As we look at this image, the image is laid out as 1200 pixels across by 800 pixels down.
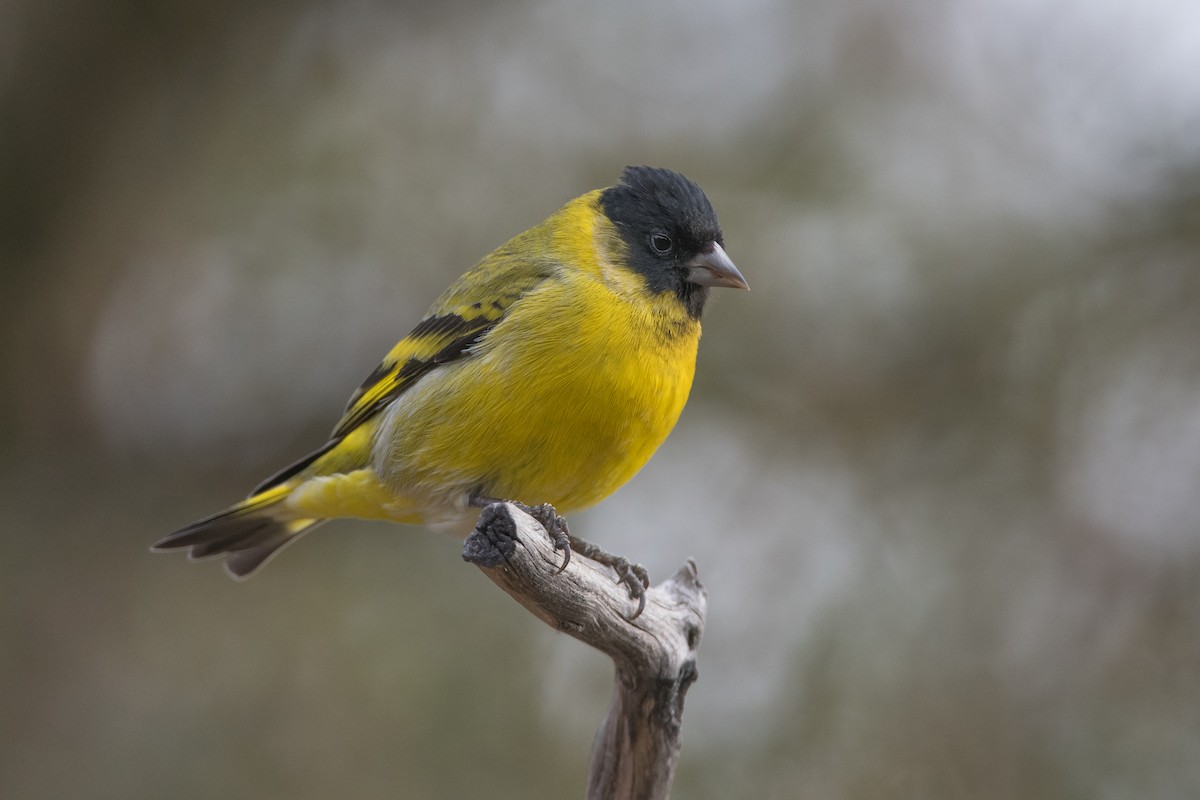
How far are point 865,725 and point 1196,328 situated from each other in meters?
2.69

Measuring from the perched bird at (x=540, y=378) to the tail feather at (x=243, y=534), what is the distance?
1cm

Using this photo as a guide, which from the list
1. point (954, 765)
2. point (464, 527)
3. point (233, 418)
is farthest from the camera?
point (233, 418)

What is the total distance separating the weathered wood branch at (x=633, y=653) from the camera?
3129 millimetres

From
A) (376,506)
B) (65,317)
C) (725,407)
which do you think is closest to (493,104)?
(725,407)

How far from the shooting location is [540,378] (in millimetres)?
3564

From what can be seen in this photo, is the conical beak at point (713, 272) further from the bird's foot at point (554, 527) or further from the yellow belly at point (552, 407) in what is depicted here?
the bird's foot at point (554, 527)

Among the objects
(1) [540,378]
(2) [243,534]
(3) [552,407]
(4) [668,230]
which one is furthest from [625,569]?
(2) [243,534]

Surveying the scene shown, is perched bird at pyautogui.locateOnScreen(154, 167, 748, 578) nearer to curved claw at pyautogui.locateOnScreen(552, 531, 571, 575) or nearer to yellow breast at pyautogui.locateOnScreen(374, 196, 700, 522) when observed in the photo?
yellow breast at pyautogui.locateOnScreen(374, 196, 700, 522)

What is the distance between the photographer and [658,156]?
6270 millimetres

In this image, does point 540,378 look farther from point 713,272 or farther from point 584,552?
point 713,272

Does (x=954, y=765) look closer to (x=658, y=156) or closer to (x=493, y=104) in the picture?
(x=658, y=156)

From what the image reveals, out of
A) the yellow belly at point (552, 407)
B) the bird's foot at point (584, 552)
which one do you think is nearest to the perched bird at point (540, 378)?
the yellow belly at point (552, 407)

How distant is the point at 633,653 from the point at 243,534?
2031mm

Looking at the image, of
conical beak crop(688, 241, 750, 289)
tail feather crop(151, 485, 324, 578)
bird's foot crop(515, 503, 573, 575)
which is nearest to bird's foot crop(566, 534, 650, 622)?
bird's foot crop(515, 503, 573, 575)
